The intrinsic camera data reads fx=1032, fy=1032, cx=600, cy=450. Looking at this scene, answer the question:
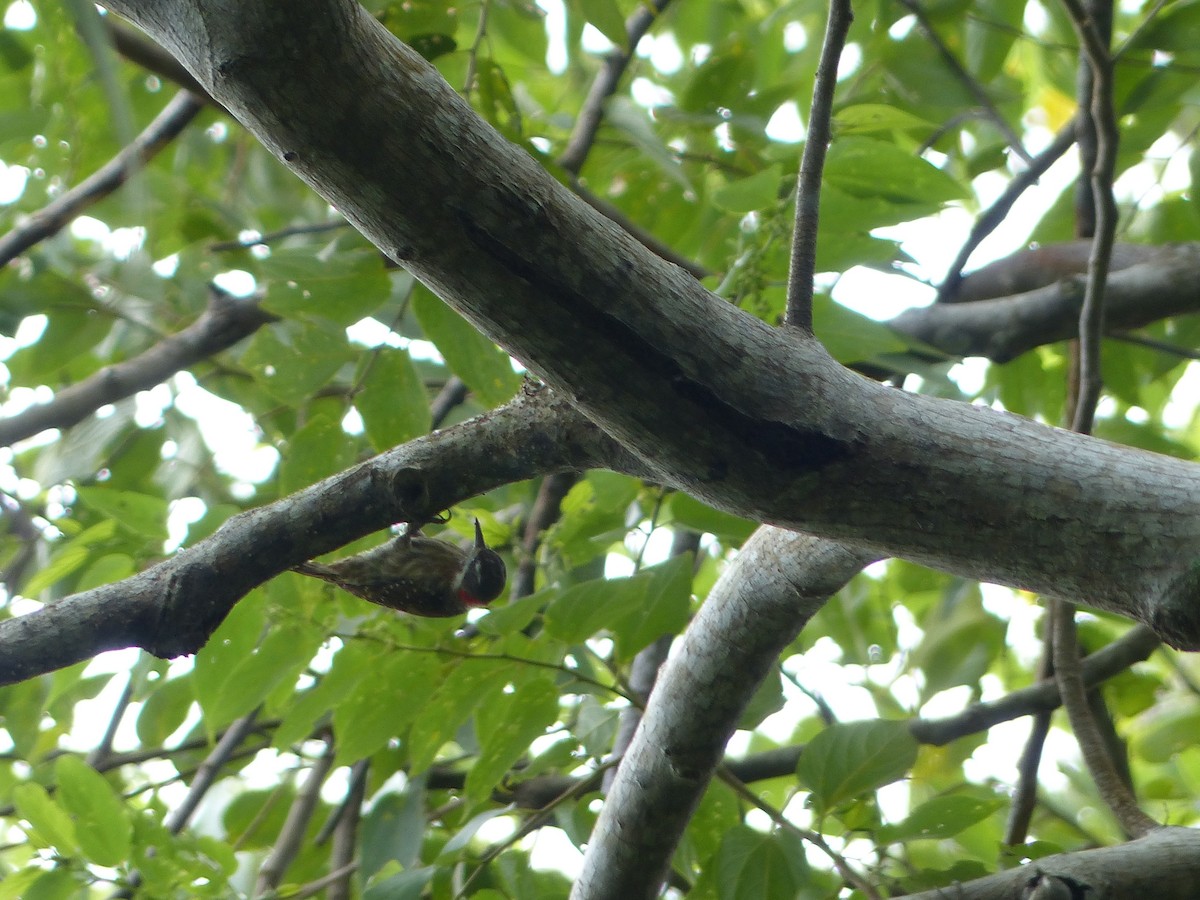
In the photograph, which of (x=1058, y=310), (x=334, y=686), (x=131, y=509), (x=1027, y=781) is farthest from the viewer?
(x=1058, y=310)

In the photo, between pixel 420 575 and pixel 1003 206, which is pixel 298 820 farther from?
pixel 1003 206

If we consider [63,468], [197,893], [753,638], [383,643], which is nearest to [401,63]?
[753,638]

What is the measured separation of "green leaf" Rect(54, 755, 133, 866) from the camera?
139cm

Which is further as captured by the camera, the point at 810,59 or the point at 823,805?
the point at 810,59

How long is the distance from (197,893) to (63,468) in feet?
2.77

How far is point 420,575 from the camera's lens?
2.91 feet

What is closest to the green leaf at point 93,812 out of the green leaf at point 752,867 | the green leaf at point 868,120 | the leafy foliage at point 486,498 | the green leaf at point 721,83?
the leafy foliage at point 486,498

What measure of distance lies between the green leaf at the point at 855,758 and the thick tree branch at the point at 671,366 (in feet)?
1.98

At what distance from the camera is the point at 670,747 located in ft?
3.82

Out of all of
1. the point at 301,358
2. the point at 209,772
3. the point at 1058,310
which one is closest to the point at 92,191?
the point at 301,358

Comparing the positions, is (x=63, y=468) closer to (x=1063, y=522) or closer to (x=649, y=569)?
(x=649, y=569)

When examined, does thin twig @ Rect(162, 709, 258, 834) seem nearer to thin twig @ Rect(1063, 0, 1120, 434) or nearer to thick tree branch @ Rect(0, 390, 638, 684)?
thick tree branch @ Rect(0, 390, 638, 684)

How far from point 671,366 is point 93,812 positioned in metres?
1.14

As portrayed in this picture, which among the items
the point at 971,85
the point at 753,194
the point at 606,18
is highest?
the point at 971,85
